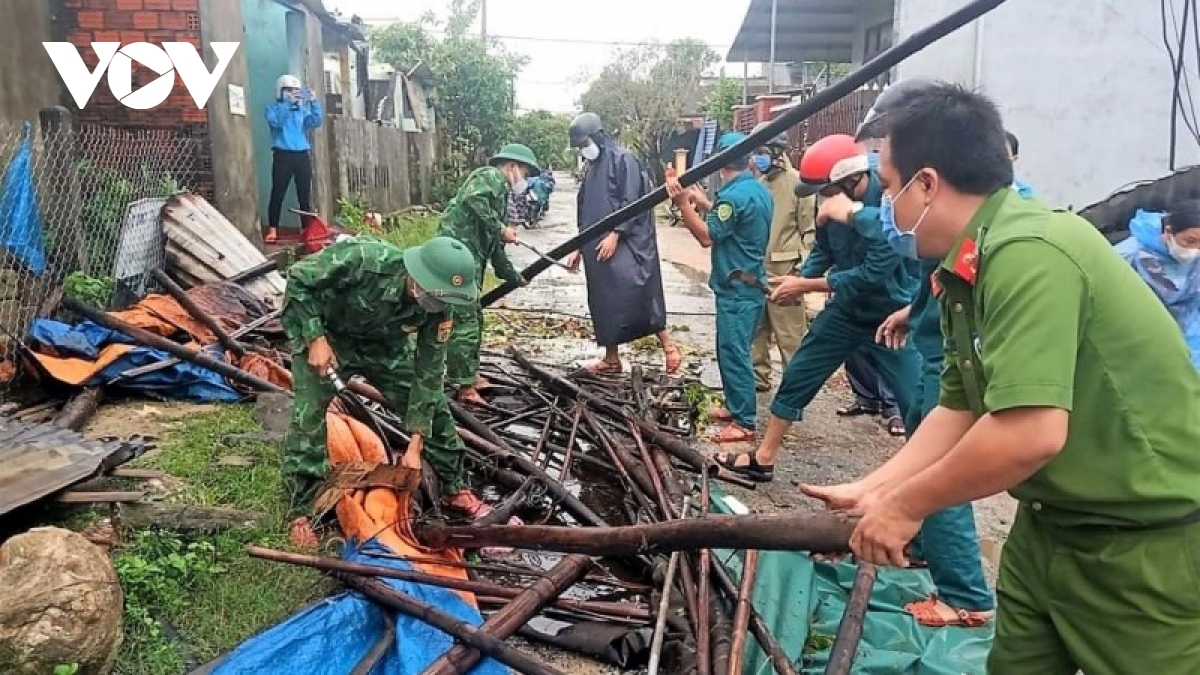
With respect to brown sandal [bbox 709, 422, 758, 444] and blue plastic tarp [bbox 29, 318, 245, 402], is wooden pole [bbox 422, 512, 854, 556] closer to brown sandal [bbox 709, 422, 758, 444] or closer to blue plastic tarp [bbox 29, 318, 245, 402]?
brown sandal [bbox 709, 422, 758, 444]

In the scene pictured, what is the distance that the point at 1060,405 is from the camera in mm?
1620

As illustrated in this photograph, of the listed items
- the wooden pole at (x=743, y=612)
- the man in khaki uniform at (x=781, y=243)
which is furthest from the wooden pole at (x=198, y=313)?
the wooden pole at (x=743, y=612)

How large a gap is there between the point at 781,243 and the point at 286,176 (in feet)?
20.1

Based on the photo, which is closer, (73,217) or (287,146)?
(73,217)

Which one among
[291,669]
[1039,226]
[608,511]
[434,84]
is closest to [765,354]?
[608,511]

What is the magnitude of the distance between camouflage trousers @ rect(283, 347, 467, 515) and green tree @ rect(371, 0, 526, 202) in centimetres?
1938

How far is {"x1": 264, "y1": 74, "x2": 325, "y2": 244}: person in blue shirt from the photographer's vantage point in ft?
Answer: 34.2

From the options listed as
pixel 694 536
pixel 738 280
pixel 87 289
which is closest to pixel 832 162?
pixel 738 280

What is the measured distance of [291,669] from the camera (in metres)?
2.90

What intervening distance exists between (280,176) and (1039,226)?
10.0 m

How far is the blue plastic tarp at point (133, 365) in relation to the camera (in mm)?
5660

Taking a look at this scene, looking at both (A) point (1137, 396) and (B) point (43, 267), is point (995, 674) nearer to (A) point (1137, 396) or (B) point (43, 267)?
(A) point (1137, 396)

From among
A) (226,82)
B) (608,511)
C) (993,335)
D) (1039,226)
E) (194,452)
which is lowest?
(608,511)

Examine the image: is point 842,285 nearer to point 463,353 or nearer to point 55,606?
point 463,353
